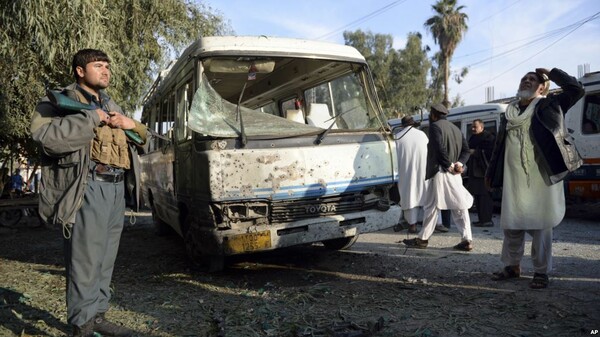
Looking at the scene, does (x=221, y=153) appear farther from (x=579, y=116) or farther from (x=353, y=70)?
(x=579, y=116)

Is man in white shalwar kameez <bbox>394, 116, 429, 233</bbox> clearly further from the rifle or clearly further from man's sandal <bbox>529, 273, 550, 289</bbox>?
the rifle

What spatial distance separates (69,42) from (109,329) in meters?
4.50

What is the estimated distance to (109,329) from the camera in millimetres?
3512

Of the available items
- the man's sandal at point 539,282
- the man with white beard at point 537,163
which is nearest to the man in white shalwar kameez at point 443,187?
the man with white beard at point 537,163

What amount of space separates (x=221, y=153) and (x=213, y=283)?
4.73 ft

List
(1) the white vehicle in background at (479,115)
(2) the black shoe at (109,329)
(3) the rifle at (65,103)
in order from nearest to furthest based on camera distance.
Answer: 1. (3) the rifle at (65,103)
2. (2) the black shoe at (109,329)
3. (1) the white vehicle in background at (479,115)

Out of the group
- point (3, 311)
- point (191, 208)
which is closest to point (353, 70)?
point (191, 208)

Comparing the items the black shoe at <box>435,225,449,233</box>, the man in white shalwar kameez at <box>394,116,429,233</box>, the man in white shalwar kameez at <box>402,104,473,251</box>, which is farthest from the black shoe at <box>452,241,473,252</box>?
the black shoe at <box>435,225,449,233</box>

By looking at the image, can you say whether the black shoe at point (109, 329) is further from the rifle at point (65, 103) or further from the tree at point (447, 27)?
the tree at point (447, 27)

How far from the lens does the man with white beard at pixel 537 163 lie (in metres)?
4.22

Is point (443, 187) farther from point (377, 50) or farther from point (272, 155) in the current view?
point (377, 50)

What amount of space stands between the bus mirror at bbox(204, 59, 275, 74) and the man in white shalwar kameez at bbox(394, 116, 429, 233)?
2.42m

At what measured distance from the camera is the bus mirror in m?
5.31

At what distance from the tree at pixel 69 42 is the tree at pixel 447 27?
80.0 ft
